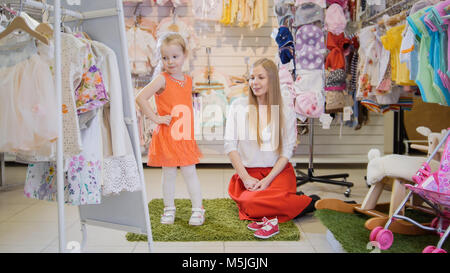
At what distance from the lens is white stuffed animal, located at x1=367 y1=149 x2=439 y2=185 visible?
2.04 m

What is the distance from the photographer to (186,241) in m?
2.12

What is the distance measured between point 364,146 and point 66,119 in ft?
14.0

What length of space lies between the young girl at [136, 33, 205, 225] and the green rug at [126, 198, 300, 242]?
0.09 metres

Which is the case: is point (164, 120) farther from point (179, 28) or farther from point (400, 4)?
point (179, 28)

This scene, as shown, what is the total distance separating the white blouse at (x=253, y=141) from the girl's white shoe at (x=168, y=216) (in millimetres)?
541

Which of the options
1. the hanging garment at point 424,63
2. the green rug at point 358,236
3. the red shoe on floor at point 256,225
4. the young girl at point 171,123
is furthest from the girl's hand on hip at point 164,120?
the hanging garment at point 424,63

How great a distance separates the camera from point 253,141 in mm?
2561

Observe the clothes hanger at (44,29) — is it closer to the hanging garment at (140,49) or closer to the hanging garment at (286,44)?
the hanging garment at (286,44)

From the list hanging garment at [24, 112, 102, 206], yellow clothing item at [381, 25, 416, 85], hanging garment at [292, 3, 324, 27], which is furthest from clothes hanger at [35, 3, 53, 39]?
hanging garment at [292, 3, 324, 27]

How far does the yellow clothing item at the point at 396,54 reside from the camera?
2670mm

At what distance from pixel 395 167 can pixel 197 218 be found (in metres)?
1.23

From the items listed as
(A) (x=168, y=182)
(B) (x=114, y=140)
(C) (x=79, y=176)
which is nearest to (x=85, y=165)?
(C) (x=79, y=176)
